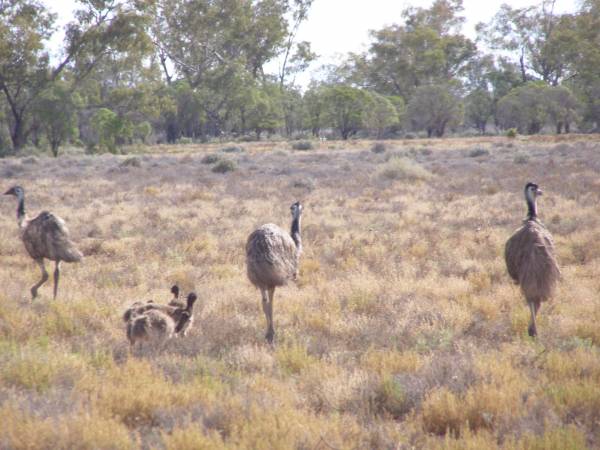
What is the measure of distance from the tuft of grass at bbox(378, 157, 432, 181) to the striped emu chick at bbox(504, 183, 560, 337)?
16751mm

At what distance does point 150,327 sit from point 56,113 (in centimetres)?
4115

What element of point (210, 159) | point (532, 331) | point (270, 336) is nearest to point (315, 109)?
point (210, 159)

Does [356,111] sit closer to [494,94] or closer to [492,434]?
[494,94]

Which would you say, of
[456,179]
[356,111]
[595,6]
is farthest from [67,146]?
[595,6]

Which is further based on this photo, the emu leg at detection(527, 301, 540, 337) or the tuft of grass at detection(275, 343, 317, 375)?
the emu leg at detection(527, 301, 540, 337)

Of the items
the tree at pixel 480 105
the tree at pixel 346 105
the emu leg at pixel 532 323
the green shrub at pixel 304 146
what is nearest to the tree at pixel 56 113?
the green shrub at pixel 304 146

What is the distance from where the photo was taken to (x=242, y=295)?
8773 mm

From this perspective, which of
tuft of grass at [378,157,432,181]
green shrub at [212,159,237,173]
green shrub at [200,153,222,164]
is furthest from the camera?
green shrub at [200,153,222,164]

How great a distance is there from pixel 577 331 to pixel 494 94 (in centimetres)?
7442

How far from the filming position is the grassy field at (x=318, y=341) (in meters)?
4.50

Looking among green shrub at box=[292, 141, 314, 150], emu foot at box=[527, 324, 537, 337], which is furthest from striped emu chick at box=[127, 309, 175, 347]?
green shrub at box=[292, 141, 314, 150]

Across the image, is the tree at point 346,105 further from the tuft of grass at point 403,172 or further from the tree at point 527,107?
the tuft of grass at point 403,172

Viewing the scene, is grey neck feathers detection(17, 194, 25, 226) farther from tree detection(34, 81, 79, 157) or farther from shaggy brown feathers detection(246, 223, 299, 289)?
tree detection(34, 81, 79, 157)

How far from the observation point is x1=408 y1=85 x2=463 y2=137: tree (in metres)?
65.6
